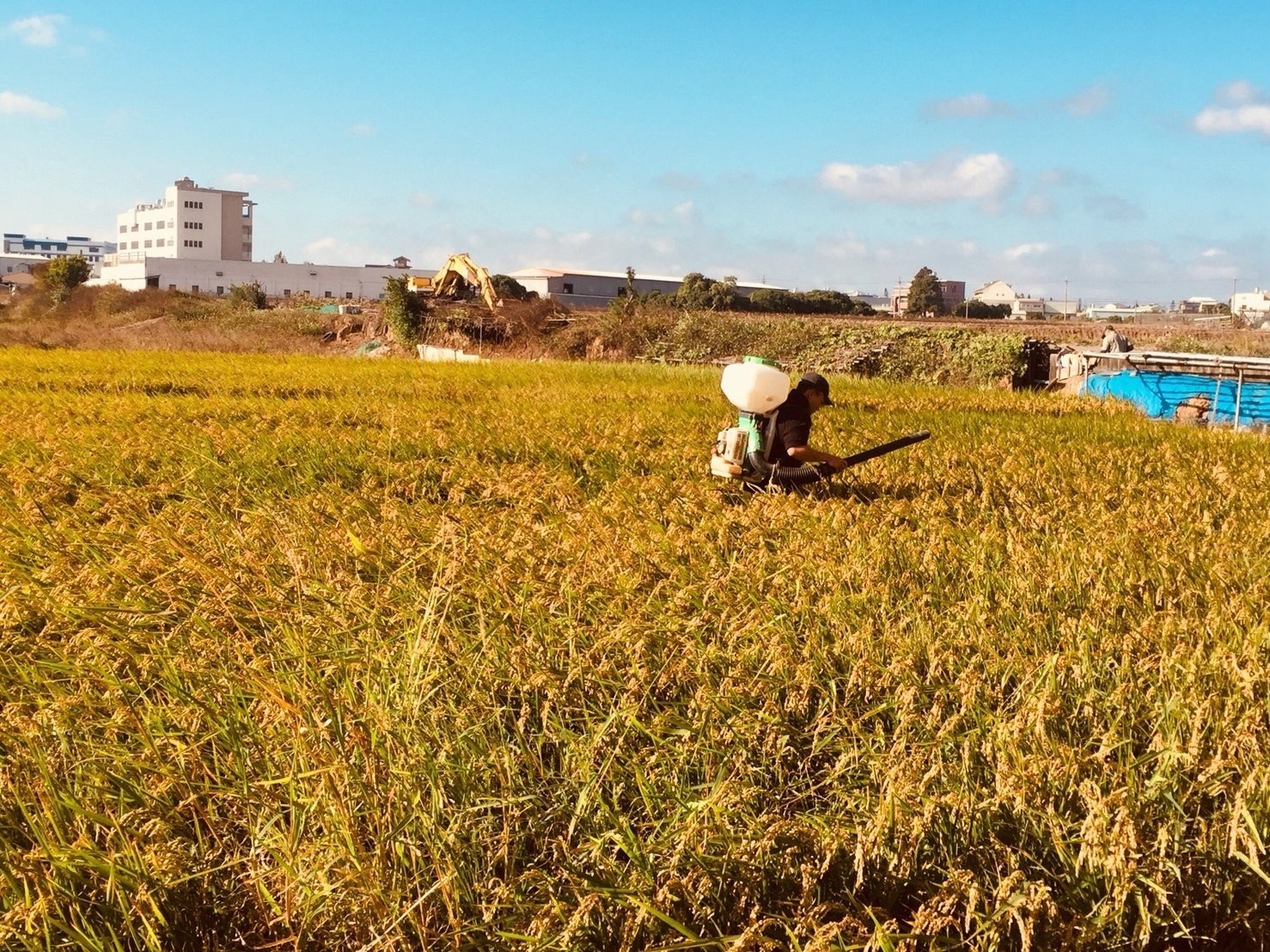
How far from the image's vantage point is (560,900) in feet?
6.16

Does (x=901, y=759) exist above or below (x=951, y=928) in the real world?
above

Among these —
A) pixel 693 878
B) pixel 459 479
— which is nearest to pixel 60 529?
pixel 459 479

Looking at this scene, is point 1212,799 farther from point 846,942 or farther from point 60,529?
point 60,529

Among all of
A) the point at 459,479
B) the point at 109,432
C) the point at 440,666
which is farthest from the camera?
the point at 109,432

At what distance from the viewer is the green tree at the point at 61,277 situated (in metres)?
53.2

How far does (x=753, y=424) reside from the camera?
552 cm

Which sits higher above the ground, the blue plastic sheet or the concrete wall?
the concrete wall

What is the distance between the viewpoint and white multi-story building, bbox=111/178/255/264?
3959 inches

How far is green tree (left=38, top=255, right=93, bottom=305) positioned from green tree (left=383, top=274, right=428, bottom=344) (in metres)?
29.2

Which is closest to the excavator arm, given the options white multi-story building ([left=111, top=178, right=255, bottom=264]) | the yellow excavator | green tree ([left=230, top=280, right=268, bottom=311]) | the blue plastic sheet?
the yellow excavator

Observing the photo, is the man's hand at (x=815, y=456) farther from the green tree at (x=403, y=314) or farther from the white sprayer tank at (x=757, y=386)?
the green tree at (x=403, y=314)

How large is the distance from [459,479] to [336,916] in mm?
4246

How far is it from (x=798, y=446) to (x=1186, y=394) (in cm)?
834

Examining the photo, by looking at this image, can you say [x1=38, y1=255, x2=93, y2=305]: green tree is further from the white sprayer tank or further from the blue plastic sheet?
the white sprayer tank
